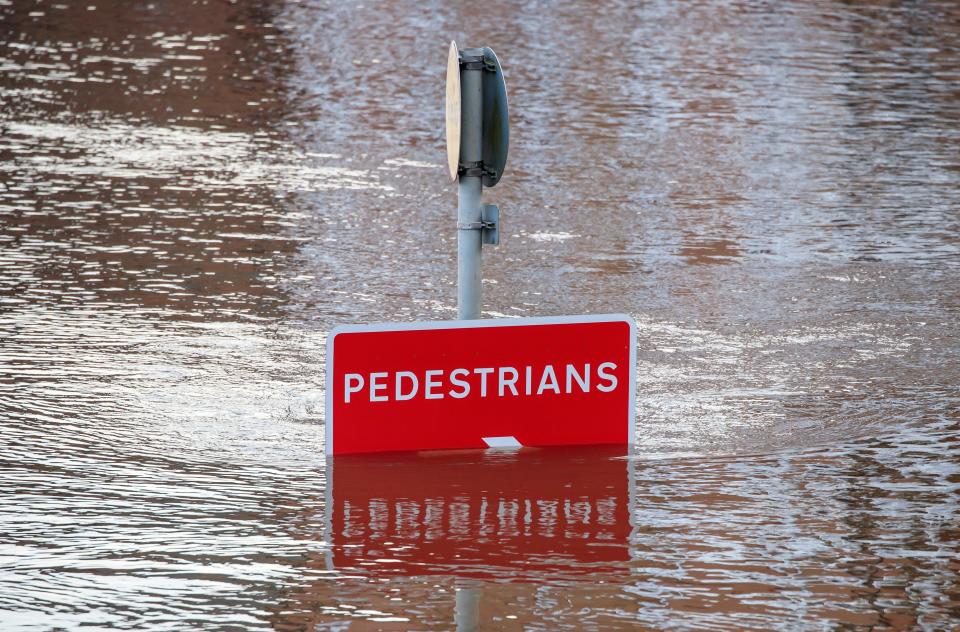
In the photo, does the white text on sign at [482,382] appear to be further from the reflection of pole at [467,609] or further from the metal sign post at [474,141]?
the reflection of pole at [467,609]

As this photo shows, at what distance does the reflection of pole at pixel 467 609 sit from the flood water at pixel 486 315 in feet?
0.07

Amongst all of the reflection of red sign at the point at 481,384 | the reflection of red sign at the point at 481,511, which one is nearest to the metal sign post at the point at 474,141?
the reflection of red sign at the point at 481,384

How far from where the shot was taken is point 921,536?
18.4 feet

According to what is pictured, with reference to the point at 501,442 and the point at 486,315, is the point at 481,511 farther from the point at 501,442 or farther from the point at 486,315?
the point at 486,315

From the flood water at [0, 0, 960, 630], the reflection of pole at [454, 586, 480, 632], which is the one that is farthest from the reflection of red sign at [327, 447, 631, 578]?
the reflection of pole at [454, 586, 480, 632]

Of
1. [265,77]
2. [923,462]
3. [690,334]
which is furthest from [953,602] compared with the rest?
[265,77]

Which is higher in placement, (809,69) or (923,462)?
(809,69)

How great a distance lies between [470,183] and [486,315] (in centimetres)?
259

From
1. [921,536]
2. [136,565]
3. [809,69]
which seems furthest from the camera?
[809,69]

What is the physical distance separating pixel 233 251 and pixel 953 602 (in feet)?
19.5

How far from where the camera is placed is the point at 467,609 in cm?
493

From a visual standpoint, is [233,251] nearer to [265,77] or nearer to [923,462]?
[923,462]

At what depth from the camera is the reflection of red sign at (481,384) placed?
6.41 m

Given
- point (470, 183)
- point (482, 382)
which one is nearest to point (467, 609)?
point (482, 382)
